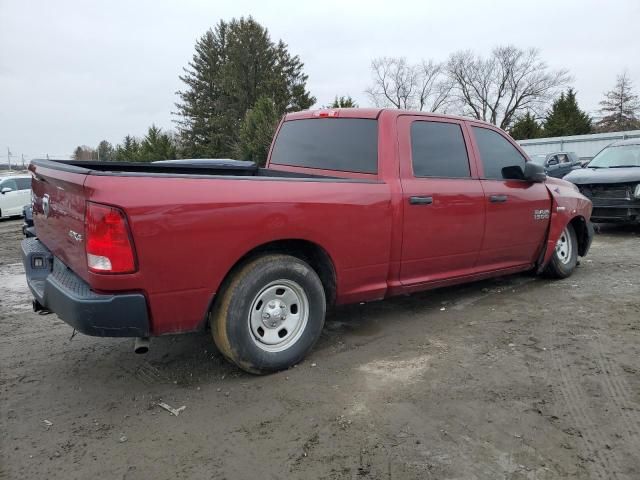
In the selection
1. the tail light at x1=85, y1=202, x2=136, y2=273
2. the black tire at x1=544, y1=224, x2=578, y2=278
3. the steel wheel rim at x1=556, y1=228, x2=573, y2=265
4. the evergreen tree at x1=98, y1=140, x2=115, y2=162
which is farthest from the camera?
the evergreen tree at x1=98, y1=140, x2=115, y2=162

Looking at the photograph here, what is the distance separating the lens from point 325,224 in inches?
134

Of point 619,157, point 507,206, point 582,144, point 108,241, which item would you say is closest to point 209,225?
point 108,241

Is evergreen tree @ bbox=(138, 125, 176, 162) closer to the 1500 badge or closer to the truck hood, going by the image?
the truck hood

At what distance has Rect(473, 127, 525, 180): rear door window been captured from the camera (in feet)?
15.4

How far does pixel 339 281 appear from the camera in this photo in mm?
3643

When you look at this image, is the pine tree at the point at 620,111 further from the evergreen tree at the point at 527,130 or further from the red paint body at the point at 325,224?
the red paint body at the point at 325,224

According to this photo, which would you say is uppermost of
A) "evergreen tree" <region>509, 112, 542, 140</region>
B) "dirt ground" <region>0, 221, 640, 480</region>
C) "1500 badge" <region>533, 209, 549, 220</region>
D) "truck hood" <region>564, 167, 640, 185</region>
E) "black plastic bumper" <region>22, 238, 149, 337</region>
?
"evergreen tree" <region>509, 112, 542, 140</region>

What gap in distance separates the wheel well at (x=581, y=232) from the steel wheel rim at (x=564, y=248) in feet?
0.61

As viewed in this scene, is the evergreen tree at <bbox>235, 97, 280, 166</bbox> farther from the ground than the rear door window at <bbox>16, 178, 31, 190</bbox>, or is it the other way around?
the evergreen tree at <bbox>235, 97, 280, 166</bbox>

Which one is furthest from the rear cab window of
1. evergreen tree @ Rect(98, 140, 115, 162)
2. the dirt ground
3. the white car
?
evergreen tree @ Rect(98, 140, 115, 162)

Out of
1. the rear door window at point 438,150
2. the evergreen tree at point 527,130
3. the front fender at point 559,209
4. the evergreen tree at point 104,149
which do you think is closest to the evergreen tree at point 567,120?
the evergreen tree at point 527,130

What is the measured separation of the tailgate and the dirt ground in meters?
0.87

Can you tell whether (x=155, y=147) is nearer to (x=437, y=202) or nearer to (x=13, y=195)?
(x=13, y=195)

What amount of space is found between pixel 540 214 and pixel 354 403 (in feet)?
10.5
